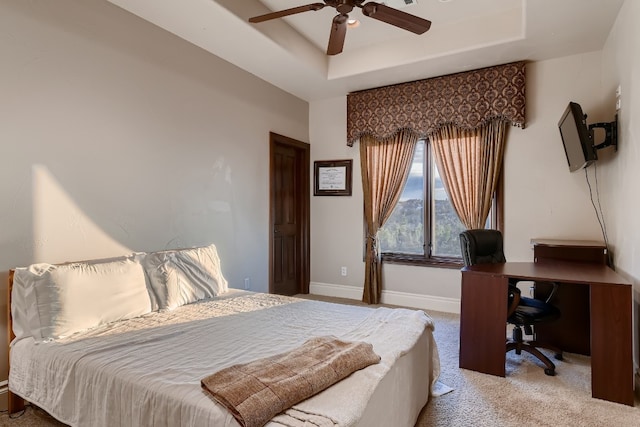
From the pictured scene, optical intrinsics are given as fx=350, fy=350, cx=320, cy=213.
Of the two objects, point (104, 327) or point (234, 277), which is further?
point (234, 277)

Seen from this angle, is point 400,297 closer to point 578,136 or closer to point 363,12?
point 578,136

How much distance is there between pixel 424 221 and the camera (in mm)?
4395

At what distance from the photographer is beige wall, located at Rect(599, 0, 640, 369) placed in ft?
8.05

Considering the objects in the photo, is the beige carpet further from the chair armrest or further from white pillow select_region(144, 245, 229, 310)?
white pillow select_region(144, 245, 229, 310)

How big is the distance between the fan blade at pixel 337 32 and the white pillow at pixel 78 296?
2220 millimetres

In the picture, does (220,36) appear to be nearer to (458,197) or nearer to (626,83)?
(458,197)

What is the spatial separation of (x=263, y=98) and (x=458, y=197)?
103 inches

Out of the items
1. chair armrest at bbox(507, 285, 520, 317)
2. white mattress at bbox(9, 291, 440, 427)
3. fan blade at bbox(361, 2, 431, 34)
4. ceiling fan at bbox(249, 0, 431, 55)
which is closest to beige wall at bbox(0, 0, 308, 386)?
white mattress at bbox(9, 291, 440, 427)

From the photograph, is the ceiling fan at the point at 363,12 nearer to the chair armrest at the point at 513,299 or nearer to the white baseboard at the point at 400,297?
the chair armrest at the point at 513,299

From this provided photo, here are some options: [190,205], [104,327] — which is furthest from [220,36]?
[104,327]

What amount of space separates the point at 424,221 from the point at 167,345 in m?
3.35

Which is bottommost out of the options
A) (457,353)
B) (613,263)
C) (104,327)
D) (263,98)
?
(457,353)

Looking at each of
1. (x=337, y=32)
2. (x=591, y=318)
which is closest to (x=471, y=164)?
(x=591, y=318)

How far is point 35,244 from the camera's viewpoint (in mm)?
2275
